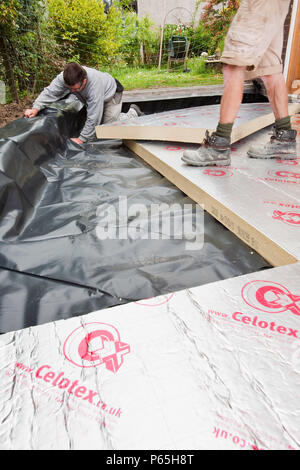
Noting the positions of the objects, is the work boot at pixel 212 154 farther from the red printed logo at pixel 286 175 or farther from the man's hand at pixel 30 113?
the man's hand at pixel 30 113

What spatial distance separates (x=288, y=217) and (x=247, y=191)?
0.30m

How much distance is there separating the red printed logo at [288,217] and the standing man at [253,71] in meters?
0.63

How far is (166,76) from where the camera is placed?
19.6 ft

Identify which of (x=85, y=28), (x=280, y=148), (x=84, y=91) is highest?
(x=85, y=28)

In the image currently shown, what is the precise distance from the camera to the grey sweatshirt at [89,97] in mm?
2654

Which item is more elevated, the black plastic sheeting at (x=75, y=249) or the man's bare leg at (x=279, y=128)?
the man's bare leg at (x=279, y=128)

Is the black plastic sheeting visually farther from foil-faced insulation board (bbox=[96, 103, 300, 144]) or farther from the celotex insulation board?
foil-faced insulation board (bbox=[96, 103, 300, 144])

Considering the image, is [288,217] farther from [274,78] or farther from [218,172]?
[274,78]

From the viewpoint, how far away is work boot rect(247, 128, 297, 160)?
1893 mm

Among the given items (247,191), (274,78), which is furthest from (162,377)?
(274,78)

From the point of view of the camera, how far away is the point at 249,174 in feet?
5.69

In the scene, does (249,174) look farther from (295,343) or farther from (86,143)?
(86,143)

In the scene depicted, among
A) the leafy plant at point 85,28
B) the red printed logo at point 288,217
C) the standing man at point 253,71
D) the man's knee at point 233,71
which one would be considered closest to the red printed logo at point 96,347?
the red printed logo at point 288,217
